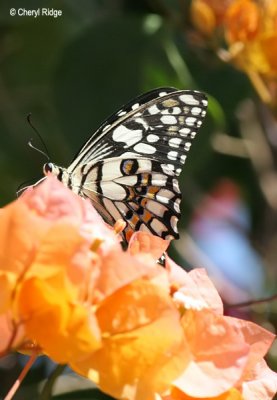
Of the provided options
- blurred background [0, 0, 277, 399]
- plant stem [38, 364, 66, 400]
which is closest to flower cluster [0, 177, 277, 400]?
plant stem [38, 364, 66, 400]

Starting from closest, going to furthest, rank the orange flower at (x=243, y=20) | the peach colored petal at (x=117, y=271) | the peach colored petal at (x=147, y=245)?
the peach colored petal at (x=117, y=271) < the peach colored petal at (x=147, y=245) < the orange flower at (x=243, y=20)

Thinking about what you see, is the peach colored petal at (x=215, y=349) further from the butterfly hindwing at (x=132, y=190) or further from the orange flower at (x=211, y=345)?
the butterfly hindwing at (x=132, y=190)

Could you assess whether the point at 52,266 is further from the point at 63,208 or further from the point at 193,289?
the point at 193,289

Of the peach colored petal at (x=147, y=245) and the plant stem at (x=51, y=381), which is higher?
the peach colored petal at (x=147, y=245)

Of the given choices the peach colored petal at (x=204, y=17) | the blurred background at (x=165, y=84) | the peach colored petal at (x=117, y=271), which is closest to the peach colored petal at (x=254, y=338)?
the peach colored petal at (x=117, y=271)

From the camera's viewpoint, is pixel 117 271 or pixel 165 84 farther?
pixel 165 84

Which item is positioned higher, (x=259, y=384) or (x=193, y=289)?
(x=193, y=289)

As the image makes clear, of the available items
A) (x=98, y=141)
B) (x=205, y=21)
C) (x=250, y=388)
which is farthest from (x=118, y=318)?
(x=205, y=21)

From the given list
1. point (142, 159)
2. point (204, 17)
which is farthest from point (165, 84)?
point (142, 159)

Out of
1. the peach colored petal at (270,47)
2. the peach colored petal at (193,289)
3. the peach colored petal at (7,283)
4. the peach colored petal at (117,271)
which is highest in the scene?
the peach colored petal at (7,283)
